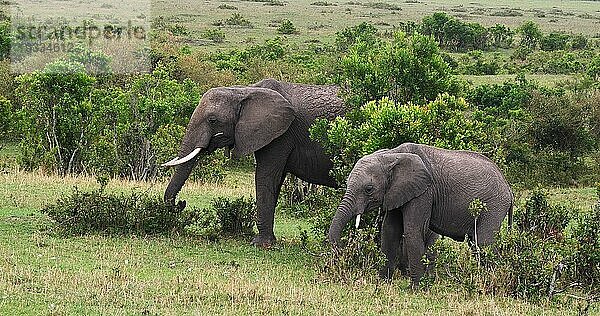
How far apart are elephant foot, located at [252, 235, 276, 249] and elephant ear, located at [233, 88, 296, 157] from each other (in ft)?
4.52

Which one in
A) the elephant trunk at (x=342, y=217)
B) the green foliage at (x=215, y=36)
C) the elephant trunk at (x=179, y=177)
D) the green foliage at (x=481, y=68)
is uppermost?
the elephant trunk at (x=342, y=217)

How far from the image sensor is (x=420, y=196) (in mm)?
11617

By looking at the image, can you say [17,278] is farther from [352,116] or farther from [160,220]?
[352,116]

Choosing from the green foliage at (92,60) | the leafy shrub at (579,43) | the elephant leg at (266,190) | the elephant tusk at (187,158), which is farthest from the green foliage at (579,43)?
the elephant tusk at (187,158)

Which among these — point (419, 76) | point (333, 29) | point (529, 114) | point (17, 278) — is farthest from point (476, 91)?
point (333, 29)

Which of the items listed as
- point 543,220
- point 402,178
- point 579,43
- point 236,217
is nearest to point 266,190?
point 236,217

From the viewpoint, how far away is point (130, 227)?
14367mm

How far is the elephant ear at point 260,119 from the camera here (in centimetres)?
1395

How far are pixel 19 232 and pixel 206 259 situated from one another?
10.7ft

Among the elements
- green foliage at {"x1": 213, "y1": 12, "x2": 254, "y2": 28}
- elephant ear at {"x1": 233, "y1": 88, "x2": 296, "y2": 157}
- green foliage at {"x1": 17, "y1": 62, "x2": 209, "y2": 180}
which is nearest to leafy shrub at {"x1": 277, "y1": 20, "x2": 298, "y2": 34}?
green foliage at {"x1": 213, "y1": 12, "x2": 254, "y2": 28}

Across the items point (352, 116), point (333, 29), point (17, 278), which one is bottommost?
point (333, 29)

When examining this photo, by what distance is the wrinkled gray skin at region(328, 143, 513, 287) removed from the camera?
11.5 meters

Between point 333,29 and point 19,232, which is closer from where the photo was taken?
point 19,232

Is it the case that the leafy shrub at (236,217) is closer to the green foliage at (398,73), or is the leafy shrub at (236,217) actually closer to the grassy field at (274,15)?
the green foliage at (398,73)
